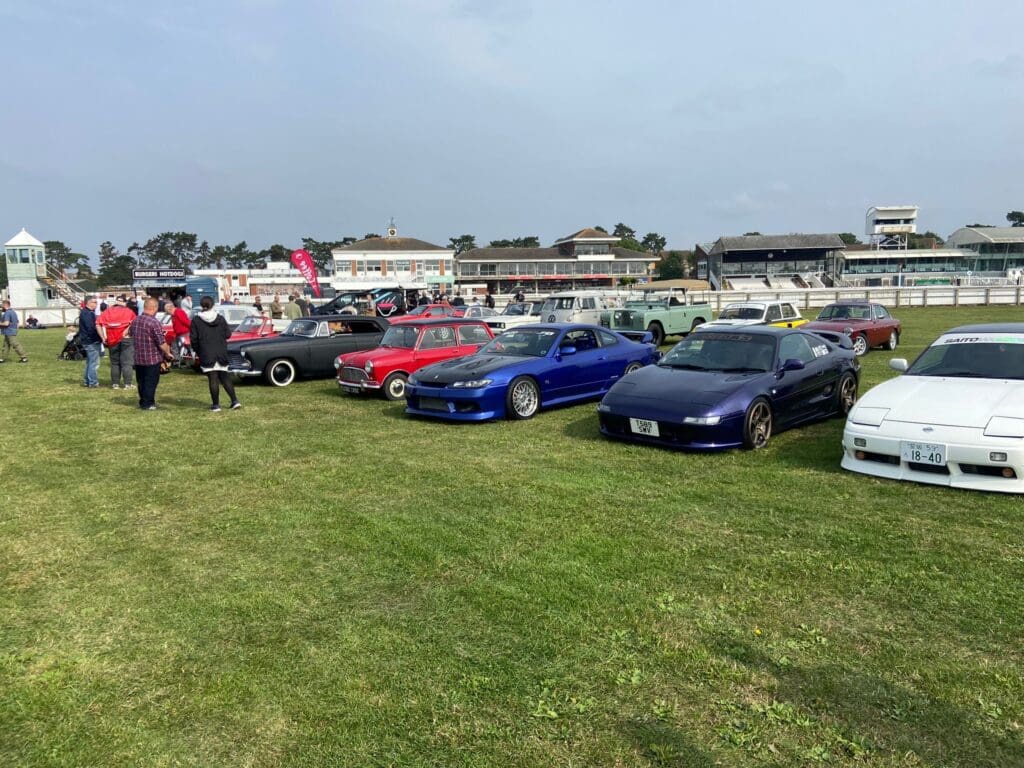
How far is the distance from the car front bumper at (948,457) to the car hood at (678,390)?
4.46 feet

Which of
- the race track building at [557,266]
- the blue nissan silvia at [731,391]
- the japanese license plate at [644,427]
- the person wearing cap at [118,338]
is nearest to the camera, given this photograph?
the blue nissan silvia at [731,391]

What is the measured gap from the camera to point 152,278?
210 feet

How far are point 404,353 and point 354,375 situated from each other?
0.94 m

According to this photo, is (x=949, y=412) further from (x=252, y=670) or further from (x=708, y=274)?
(x=708, y=274)

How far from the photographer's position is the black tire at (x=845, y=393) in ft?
29.9

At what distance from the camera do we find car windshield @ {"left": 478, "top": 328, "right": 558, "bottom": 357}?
10.3m

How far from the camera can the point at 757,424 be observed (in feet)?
24.8

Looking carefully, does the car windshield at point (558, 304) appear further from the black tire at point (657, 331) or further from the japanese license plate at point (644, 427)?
the japanese license plate at point (644, 427)

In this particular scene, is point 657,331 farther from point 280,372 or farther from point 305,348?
point 280,372

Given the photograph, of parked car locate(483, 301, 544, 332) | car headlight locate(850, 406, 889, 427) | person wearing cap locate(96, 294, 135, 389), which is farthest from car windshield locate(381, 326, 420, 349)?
car headlight locate(850, 406, 889, 427)

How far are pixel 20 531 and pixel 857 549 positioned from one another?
20.7 ft

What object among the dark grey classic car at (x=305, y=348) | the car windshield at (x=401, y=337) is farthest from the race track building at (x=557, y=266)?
the car windshield at (x=401, y=337)

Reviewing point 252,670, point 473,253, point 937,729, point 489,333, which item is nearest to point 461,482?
point 252,670

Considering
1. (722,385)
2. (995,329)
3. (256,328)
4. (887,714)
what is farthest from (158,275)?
(887,714)
